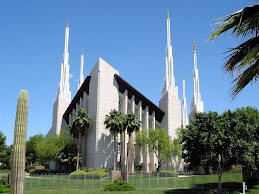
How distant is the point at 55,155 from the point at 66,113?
14.0m

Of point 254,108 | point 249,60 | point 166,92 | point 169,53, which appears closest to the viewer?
point 249,60

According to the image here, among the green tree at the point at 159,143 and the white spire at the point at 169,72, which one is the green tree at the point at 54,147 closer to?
the green tree at the point at 159,143

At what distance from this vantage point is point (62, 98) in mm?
77062

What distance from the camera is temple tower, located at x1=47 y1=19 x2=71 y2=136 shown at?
7475cm

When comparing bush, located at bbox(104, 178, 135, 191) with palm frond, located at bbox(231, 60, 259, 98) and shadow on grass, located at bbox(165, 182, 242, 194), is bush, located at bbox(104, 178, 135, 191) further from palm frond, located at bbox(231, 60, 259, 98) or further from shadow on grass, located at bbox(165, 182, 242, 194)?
palm frond, located at bbox(231, 60, 259, 98)

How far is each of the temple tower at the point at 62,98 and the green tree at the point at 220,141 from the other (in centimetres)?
4635

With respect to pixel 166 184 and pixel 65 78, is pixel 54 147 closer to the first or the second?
pixel 65 78

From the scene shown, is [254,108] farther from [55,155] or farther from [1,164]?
[1,164]

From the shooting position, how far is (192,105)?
83188 millimetres

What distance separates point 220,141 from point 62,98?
53496 mm

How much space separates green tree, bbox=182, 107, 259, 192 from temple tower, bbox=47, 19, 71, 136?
152 feet

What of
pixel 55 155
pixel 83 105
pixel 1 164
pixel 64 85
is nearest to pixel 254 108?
pixel 83 105

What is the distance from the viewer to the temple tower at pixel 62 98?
7475 cm

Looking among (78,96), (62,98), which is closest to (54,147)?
(78,96)
